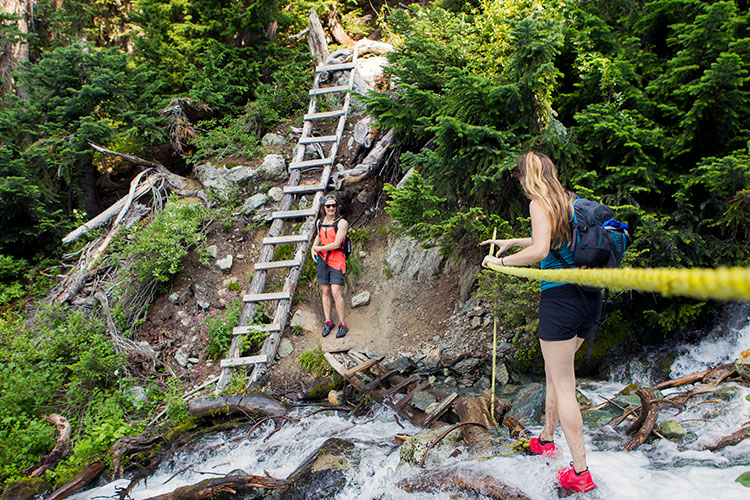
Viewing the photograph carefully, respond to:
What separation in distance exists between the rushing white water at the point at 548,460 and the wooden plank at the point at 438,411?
21 centimetres

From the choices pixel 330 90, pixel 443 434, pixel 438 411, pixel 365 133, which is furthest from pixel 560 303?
pixel 330 90

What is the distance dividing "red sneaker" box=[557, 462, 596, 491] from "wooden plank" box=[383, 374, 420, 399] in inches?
99.7

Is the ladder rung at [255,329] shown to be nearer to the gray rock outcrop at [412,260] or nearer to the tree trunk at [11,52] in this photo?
the gray rock outcrop at [412,260]

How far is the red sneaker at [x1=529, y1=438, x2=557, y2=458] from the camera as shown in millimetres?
3436

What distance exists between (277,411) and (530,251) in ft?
13.1

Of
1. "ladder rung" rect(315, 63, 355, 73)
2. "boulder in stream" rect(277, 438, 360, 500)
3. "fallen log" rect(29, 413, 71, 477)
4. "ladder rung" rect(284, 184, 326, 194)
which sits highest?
"ladder rung" rect(315, 63, 355, 73)

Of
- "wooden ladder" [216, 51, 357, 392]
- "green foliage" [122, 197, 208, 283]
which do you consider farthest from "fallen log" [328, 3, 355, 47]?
"green foliage" [122, 197, 208, 283]

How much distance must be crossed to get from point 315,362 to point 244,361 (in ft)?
3.39

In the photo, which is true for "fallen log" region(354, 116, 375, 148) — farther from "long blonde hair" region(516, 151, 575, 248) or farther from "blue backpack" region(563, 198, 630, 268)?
"blue backpack" region(563, 198, 630, 268)

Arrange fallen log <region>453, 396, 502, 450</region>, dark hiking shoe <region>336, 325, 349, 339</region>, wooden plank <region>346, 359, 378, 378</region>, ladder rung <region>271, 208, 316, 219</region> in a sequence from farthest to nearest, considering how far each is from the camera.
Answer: ladder rung <region>271, 208, 316, 219</region>, dark hiking shoe <region>336, 325, 349, 339</region>, wooden plank <region>346, 359, 378, 378</region>, fallen log <region>453, 396, 502, 450</region>

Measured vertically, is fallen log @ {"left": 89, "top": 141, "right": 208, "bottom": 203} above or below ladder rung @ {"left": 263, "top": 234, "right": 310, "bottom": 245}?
above

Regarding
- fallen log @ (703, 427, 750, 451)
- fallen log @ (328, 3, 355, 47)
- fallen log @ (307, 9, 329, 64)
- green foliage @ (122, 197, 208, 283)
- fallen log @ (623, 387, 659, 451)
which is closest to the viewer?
fallen log @ (703, 427, 750, 451)

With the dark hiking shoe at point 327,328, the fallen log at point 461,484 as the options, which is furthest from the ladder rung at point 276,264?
the fallen log at point 461,484

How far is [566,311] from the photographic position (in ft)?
9.52
